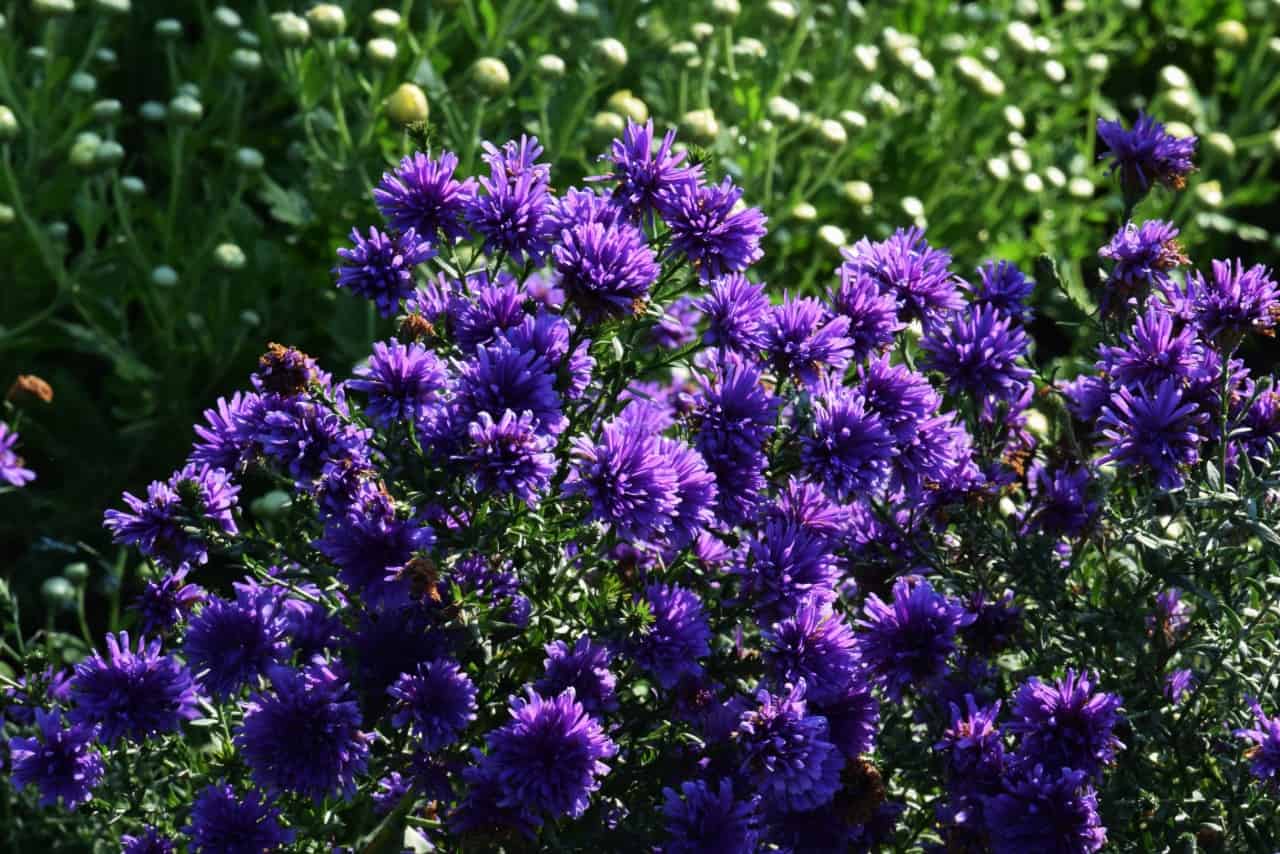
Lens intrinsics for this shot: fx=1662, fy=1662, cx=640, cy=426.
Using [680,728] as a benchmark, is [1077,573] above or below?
above

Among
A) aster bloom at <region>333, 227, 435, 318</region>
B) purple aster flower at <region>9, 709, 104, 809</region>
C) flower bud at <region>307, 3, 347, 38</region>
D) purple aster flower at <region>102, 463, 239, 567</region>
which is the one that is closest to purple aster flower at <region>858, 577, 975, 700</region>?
aster bloom at <region>333, 227, 435, 318</region>

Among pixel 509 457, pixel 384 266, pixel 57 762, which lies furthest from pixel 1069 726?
pixel 57 762

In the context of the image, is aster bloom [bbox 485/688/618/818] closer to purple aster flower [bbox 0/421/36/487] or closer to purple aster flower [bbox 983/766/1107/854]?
purple aster flower [bbox 983/766/1107/854]

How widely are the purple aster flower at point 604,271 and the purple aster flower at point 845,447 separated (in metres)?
0.25

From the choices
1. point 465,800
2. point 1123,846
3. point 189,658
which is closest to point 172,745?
point 189,658

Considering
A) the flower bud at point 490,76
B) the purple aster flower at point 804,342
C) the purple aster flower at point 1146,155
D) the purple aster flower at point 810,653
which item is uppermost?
the flower bud at point 490,76

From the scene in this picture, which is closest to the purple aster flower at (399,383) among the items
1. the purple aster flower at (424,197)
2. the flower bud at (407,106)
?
the purple aster flower at (424,197)

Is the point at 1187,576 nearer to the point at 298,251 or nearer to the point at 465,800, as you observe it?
the point at 465,800

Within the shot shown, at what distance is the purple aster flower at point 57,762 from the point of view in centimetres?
199

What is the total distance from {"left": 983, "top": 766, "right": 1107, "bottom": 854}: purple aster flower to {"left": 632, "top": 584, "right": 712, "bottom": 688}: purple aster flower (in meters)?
0.36

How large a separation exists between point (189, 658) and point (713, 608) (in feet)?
2.01

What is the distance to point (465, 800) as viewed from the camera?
1.90 meters

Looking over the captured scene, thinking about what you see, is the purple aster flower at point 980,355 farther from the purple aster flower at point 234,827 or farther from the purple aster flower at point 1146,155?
the purple aster flower at point 234,827

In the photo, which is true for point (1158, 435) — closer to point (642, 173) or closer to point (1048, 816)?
point (1048, 816)
